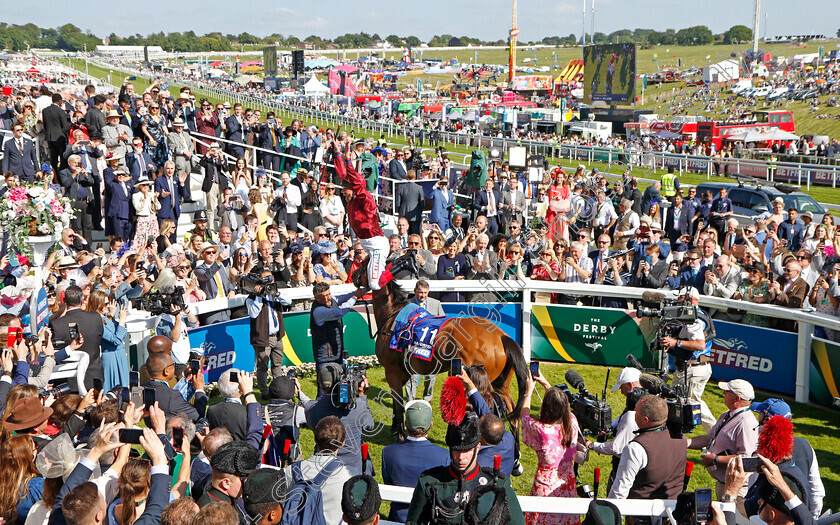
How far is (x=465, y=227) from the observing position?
625 inches

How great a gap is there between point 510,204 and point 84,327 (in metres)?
9.96

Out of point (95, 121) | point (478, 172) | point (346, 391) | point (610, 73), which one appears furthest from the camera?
point (610, 73)

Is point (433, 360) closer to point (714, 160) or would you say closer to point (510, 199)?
point (510, 199)

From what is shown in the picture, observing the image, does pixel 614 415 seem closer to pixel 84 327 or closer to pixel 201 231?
pixel 84 327

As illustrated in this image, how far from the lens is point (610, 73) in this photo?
2301 inches

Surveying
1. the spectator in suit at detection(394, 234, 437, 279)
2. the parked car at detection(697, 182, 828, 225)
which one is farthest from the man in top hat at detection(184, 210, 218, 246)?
the parked car at detection(697, 182, 828, 225)

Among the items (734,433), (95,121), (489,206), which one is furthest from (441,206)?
(734,433)

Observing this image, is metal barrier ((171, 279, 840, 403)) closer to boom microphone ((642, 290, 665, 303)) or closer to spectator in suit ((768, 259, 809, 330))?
spectator in suit ((768, 259, 809, 330))

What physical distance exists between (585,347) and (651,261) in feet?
5.34

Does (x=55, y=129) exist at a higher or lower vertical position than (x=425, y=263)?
higher

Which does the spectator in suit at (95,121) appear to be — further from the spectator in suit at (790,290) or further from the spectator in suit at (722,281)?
the spectator in suit at (790,290)

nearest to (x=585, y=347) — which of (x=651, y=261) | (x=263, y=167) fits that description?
(x=651, y=261)

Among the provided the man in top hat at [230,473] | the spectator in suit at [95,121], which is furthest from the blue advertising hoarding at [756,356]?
the spectator in suit at [95,121]

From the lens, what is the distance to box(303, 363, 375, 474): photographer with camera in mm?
5742
